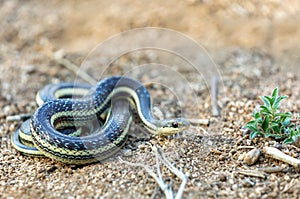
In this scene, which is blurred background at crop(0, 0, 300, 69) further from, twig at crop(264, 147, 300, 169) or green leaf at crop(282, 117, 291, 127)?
twig at crop(264, 147, 300, 169)

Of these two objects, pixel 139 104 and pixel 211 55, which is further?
pixel 211 55

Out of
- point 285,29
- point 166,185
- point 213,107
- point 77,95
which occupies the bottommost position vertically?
point 166,185

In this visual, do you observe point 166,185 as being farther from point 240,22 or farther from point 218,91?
point 240,22

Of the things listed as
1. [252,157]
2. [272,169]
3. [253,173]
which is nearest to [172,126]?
[252,157]

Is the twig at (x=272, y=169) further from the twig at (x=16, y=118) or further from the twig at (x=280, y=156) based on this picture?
the twig at (x=16, y=118)

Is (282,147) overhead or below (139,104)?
below

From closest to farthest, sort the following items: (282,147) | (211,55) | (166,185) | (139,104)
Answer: (166,185) < (282,147) < (139,104) < (211,55)

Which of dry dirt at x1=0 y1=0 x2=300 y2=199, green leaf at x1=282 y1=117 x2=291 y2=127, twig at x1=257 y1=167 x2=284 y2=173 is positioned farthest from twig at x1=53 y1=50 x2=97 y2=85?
twig at x1=257 y1=167 x2=284 y2=173

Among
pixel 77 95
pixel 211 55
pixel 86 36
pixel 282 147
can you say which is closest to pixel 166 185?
pixel 282 147
